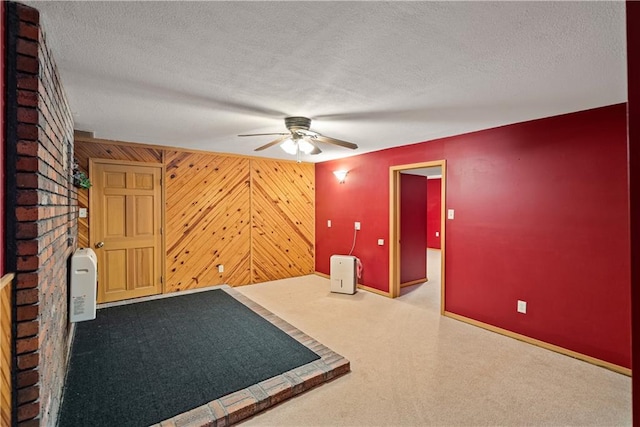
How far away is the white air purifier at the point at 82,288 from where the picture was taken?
113 inches

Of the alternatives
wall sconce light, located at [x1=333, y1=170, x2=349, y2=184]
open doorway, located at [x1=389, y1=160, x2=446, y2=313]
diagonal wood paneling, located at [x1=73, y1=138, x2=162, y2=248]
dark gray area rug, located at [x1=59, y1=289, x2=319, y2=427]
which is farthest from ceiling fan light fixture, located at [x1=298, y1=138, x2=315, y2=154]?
diagonal wood paneling, located at [x1=73, y1=138, x2=162, y2=248]

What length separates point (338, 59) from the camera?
1891 mm

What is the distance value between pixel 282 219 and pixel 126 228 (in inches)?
101

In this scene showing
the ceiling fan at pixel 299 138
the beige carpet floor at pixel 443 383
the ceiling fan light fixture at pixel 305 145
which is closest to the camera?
the beige carpet floor at pixel 443 383

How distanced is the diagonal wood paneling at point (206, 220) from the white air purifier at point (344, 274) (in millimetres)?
1609

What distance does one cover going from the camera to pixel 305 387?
7.94ft

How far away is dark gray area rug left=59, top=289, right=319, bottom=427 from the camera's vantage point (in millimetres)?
2156

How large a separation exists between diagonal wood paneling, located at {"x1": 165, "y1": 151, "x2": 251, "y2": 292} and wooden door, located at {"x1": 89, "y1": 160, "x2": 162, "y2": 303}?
0.19m

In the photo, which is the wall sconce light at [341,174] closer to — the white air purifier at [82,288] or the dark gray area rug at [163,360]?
the dark gray area rug at [163,360]

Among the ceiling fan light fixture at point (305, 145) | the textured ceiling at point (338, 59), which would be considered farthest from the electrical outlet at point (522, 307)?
the ceiling fan light fixture at point (305, 145)

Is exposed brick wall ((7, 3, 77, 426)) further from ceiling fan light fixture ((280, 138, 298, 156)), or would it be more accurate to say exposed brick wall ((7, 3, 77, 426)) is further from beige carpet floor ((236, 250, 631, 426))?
ceiling fan light fixture ((280, 138, 298, 156))

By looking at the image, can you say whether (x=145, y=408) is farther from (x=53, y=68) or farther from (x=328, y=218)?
(x=328, y=218)

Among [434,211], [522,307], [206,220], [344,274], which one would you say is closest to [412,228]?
[344,274]

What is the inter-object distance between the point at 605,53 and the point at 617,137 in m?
1.31
